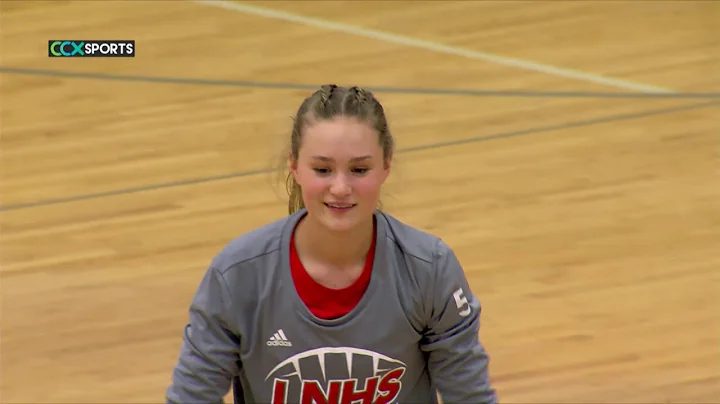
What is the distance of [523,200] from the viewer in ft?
13.0

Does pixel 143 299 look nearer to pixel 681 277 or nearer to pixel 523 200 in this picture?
pixel 523 200

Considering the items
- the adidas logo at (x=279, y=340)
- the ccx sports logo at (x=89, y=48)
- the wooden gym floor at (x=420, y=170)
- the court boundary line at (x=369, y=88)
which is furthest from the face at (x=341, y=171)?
the ccx sports logo at (x=89, y=48)

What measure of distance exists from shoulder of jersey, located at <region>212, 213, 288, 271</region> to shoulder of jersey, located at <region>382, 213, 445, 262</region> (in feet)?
0.66

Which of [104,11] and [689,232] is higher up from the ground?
[104,11]

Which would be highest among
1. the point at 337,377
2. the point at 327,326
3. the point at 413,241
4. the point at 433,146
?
the point at 433,146

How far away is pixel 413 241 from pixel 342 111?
0.28 metres

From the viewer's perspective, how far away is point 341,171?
2.00m

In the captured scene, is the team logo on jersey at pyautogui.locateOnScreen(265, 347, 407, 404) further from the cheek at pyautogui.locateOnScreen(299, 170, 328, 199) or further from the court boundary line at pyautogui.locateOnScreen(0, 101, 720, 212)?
the court boundary line at pyautogui.locateOnScreen(0, 101, 720, 212)

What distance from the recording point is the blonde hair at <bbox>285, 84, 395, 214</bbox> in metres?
2.03

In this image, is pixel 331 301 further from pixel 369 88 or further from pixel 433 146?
pixel 369 88

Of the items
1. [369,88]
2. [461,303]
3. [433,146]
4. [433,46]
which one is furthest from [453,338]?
[433,46]

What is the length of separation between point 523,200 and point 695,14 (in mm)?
1668

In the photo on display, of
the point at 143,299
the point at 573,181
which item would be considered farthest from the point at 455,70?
the point at 143,299

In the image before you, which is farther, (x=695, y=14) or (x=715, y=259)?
(x=695, y=14)
